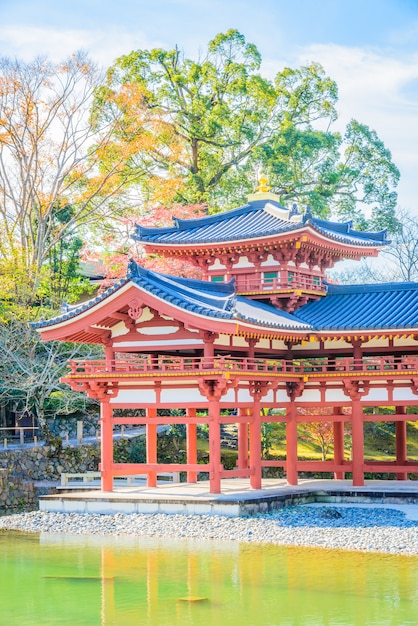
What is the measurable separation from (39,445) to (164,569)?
17.1m

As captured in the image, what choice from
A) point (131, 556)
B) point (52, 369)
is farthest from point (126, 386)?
point (52, 369)

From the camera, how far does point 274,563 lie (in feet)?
65.5

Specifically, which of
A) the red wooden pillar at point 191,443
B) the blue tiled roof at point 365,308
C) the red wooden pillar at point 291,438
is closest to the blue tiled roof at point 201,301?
the blue tiled roof at point 365,308

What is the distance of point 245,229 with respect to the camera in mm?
30344

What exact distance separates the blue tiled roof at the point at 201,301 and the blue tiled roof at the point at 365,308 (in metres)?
0.89

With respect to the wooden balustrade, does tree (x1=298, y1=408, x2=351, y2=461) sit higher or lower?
lower

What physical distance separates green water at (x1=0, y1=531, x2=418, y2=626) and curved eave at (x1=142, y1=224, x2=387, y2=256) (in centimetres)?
991

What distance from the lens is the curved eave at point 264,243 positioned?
28.9m

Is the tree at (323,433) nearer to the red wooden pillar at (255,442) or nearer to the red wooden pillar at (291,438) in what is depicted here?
the red wooden pillar at (291,438)

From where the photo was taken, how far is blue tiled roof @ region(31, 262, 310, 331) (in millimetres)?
24656

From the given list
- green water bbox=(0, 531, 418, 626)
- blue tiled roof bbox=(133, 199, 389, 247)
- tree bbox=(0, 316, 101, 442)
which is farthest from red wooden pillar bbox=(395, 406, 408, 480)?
tree bbox=(0, 316, 101, 442)

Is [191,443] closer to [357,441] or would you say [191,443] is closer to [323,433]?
[357,441]

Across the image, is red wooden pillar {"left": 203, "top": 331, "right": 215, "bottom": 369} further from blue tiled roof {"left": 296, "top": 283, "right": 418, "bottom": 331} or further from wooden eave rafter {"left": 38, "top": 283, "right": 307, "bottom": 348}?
blue tiled roof {"left": 296, "top": 283, "right": 418, "bottom": 331}

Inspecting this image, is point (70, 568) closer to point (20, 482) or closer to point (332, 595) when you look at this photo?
point (332, 595)
